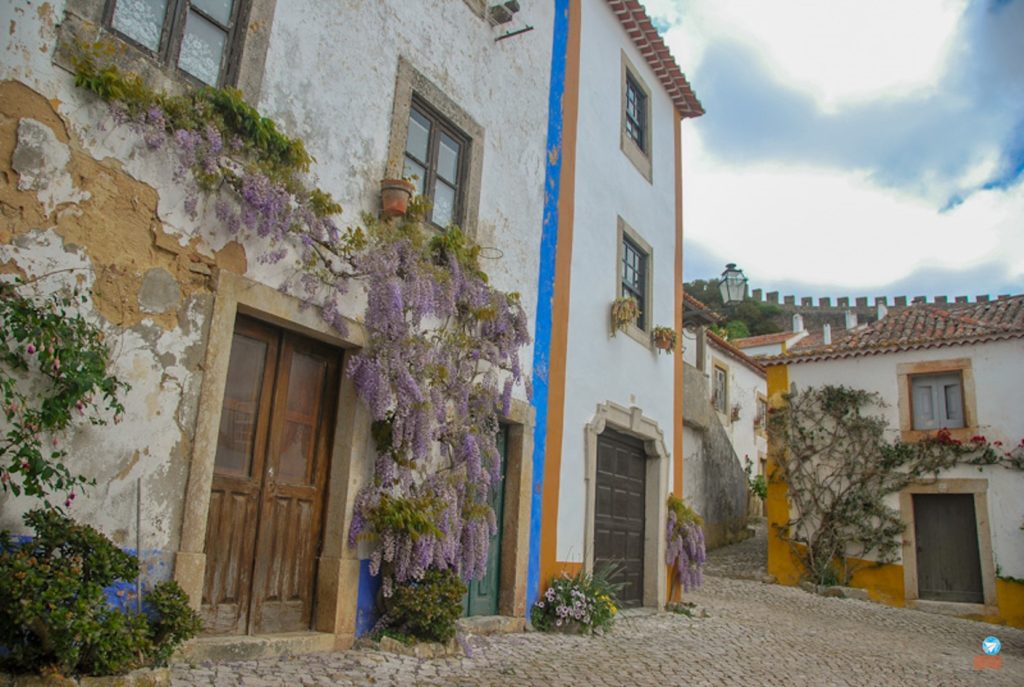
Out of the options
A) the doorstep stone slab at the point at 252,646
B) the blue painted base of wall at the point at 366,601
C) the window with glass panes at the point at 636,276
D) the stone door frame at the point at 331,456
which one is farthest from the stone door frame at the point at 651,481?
the doorstep stone slab at the point at 252,646

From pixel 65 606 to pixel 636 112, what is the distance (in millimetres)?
9938

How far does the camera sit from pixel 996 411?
1381 centimetres

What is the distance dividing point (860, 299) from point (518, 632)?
5602 centimetres

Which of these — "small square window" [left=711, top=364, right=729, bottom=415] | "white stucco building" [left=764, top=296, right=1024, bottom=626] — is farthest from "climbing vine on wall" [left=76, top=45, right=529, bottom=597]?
"small square window" [left=711, top=364, right=729, bottom=415]

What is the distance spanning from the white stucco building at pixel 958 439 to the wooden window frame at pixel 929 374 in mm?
18

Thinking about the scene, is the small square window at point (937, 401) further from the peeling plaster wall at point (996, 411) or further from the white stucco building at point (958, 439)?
the peeling plaster wall at point (996, 411)

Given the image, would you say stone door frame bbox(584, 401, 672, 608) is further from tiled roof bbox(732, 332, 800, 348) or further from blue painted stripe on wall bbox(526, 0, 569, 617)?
tiled roof bbox(732, 332, 800, 348)

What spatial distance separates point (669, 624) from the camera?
904 centimetres

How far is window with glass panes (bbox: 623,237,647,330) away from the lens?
34.8 feet

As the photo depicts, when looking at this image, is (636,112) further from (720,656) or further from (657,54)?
(720,656)

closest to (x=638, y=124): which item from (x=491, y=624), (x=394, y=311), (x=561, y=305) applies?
(x=561, y=305)

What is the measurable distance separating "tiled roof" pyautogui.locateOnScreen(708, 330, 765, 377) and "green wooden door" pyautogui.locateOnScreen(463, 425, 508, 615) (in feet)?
48.9

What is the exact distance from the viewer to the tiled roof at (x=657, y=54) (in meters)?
10.7

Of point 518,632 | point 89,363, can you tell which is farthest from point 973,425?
point 89,363
